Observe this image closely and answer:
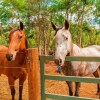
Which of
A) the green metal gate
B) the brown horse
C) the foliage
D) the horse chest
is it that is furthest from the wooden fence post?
the foliage

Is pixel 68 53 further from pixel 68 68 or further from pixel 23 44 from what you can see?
pixel 23 44

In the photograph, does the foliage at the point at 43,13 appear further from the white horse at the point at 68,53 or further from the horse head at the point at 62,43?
the horse head at the point at 62,43

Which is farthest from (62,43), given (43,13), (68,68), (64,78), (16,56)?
(43,13)

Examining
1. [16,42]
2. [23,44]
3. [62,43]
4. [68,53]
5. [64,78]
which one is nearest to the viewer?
[64,78]

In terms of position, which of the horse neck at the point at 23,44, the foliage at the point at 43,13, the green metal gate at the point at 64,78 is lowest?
the green metal gate at the point at 64,78

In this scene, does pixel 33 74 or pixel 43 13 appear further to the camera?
pixel 43 13

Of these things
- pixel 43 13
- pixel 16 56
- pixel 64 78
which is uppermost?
pixel 43 13

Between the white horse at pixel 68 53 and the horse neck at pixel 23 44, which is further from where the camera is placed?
the horse neck at pixel 23 44

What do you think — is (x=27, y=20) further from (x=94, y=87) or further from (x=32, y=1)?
(x=94, y=87)

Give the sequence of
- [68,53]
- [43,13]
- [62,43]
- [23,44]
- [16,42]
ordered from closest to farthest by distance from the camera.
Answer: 1. [62,43]
2. [68,53]
3. [16,42]
4. [23,44]
5. [43,13]

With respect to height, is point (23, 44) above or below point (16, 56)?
above

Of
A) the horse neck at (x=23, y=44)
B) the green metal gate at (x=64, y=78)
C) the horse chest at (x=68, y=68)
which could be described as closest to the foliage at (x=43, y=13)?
the horse neck at (x=23, y=44)

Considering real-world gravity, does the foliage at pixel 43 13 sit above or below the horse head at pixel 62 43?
above

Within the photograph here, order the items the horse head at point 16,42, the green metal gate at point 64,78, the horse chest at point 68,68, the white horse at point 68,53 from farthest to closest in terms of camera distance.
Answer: the horse chest at point 68,68
the horse head at point 16,42
the white horse at point 68,53
the green metal gate at point 64,78
